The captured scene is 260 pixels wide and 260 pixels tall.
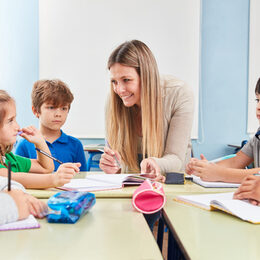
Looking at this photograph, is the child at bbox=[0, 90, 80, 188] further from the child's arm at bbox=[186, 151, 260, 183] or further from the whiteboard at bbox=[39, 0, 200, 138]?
the whiteboard at bbox=[39, 0, 200, 138]

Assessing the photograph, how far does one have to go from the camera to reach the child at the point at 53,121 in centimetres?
189

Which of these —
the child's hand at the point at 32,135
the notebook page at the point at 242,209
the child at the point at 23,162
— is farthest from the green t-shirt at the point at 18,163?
the notebook page at the point at 242,209

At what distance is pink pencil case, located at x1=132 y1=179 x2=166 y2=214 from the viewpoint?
0.81m

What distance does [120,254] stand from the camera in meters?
0.54

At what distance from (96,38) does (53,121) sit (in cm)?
213

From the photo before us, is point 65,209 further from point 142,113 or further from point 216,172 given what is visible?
point 142,113

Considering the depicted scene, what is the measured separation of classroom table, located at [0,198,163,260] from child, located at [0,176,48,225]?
0.03 meters

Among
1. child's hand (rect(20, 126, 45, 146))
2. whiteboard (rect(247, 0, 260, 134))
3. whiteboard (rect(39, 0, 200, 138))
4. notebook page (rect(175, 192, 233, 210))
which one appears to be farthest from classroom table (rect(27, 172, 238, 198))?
whiteboard (rect(247, 0, 260, 134))

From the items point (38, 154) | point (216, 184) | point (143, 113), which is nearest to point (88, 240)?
point (216, 184)

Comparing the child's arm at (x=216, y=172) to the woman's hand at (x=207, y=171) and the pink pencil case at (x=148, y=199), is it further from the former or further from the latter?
the pink pencil case at (x=148, y=199)

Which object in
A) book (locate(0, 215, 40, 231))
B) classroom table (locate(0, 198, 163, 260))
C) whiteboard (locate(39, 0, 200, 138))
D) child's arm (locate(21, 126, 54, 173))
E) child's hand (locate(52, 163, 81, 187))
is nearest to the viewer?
classroom table (locate(0, 198, 163, 260))

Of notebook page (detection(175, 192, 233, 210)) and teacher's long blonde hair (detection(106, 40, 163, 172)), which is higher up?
teacher's long blonde hair (detection(106, 40, 163, 172))

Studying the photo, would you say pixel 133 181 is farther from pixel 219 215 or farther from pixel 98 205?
pixel 219 215

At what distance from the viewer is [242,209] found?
78cm
